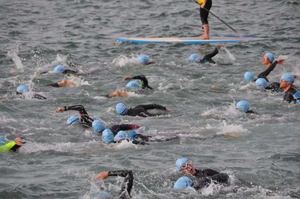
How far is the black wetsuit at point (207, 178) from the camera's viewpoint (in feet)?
30.0

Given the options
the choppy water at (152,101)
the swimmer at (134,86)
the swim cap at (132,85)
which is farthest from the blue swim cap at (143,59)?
the swim cap at (132,85)

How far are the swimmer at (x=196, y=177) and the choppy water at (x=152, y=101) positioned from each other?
165 millimetres

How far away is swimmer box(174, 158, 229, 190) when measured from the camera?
9070mm

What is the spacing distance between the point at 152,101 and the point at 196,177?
5597 mm

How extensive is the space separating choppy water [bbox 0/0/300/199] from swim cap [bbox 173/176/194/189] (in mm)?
138

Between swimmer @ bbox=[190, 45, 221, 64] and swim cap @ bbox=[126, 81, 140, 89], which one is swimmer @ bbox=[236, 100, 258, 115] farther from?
swimmer @ bbox=[190, 45, 221, 64]

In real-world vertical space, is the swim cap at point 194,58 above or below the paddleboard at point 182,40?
above

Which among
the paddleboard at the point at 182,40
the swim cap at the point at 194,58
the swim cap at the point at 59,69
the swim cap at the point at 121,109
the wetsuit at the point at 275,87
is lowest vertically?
the paddleboard at the point at 182,40

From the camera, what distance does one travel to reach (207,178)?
30.3ft

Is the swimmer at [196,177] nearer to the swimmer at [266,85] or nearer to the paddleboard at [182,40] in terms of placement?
the swimmer at [266,85]

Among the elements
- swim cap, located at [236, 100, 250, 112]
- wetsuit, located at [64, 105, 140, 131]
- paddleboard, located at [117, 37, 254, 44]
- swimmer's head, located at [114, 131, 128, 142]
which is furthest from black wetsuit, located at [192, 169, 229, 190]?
paddleboard, located at [117, 37, 254, 44]

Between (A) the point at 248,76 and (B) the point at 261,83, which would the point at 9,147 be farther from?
(A) the point at 248,76

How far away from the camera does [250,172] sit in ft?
32.6

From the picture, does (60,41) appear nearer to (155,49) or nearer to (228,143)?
(155,49)
